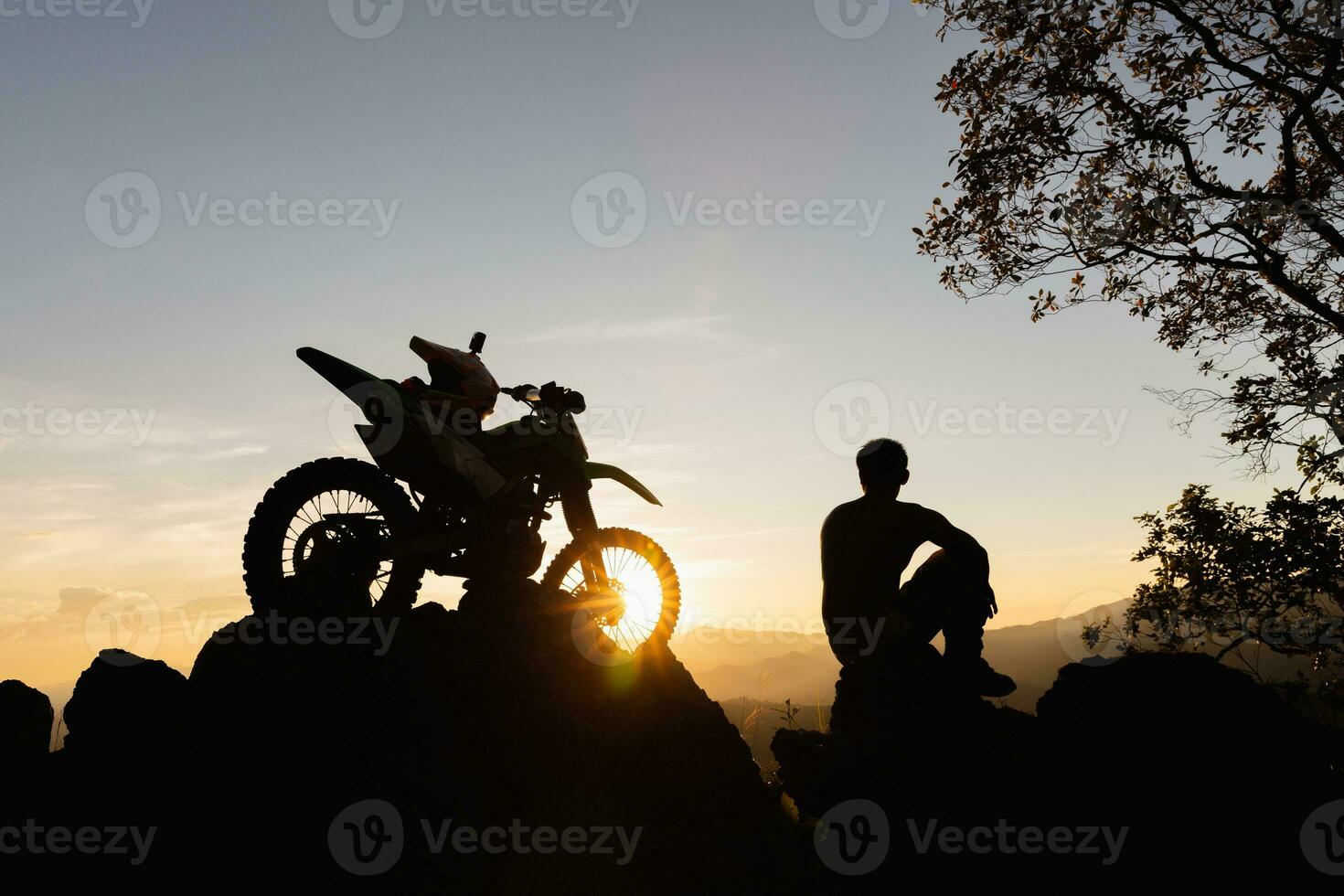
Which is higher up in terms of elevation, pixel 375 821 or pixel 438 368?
pixel 438 368

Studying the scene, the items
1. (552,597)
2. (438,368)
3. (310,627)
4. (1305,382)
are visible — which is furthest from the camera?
(1305,382)

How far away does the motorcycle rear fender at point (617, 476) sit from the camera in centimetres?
846

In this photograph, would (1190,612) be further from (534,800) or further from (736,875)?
(534,800)

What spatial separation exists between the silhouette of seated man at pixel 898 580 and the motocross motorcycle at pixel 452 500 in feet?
8.96

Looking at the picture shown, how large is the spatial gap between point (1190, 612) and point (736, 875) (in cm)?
931

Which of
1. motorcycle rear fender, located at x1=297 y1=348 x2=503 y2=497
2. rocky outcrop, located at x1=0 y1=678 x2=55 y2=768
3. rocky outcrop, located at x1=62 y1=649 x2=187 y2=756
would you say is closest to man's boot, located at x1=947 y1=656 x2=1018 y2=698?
motorcycle rear fender, located at x1=297 y1=348 x2=503 y2=497

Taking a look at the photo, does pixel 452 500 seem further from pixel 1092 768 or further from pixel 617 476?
pixel 1092 768

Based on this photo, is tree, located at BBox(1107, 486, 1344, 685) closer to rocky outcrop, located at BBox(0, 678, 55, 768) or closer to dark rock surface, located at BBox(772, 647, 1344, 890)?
dark rock surface, located at BBox(772, 647, 1344, 890)

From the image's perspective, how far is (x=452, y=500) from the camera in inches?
278

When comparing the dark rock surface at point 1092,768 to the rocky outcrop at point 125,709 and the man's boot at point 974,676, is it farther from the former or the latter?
the rocky outcrop at point 125,709

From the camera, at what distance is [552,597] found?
7.00 meters

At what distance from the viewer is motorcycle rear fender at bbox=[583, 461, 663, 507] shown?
8461 millimetres

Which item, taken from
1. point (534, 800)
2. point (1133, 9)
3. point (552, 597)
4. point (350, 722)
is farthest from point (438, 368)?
point (1133, 9)

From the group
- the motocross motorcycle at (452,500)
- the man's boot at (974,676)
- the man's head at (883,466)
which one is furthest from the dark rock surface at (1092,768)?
the motocross motorcycle at (452,500)
